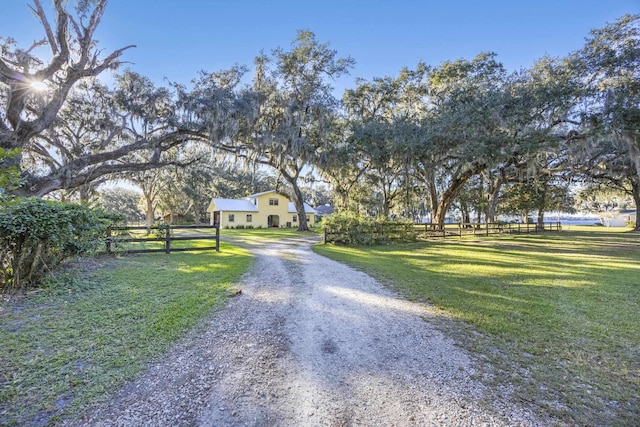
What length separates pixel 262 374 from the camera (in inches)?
101

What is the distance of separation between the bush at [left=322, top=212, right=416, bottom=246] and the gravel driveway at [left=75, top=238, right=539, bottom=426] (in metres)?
8.76

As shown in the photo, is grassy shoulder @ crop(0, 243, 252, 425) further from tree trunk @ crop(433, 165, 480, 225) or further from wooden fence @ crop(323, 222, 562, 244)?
tree trunk @ crop(433, 165, 480, 225)

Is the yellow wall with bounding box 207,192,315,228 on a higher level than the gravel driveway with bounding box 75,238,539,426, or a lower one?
higher

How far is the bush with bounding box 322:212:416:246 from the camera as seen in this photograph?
1309 centimetres

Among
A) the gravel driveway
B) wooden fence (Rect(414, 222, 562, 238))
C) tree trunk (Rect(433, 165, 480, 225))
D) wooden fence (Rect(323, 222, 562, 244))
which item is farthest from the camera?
tree trunk (Rect(433, 165, 480, 225))

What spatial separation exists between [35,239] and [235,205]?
88.0 feet

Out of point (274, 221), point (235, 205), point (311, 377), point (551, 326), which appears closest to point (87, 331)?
point (311, 377)

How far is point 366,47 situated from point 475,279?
11.2 metres

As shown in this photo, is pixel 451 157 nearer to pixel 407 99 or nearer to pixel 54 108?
pixel 407 99

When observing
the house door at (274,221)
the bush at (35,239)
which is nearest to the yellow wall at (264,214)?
A: the house door at (274,221)

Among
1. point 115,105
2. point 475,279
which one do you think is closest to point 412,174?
point 475,279

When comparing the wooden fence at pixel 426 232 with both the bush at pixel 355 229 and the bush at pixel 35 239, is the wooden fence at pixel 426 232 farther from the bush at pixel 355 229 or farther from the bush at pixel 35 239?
the bush at pixel 35 239

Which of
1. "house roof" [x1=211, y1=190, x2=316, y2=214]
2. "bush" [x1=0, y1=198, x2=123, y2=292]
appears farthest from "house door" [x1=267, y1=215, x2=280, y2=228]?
"bush" [x1=0, y1=198, x2=123, y2=292]

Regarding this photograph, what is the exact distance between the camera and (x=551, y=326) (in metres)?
3.71
